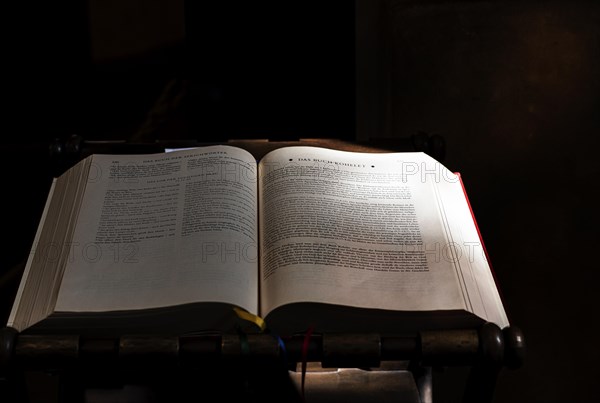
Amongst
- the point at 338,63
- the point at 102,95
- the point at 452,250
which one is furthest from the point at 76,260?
the point at 102,95

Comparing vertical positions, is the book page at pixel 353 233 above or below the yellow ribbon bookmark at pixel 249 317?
above

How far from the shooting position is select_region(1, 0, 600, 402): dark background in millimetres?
1559

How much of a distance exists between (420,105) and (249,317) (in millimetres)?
1287

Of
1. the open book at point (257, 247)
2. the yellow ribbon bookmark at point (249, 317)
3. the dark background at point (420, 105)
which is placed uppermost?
the dark background at point (420, 105)

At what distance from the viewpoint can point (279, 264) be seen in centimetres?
83

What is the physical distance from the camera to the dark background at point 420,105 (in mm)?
1559

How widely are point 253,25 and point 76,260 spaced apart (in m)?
0.81

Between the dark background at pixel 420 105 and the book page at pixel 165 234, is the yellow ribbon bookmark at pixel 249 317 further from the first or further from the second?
the dark background at pixel 420 105

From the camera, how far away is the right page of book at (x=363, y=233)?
80 cm

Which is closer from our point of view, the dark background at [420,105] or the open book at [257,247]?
the open book at [257,247]

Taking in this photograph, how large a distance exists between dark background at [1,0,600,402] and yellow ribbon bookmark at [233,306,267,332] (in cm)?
46

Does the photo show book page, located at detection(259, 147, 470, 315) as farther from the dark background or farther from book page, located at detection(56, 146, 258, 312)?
the dark background

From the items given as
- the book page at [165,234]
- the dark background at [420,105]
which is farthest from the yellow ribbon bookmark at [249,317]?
the dark background at [420,105]

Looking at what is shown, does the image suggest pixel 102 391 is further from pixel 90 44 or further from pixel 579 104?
pixel 90 44
